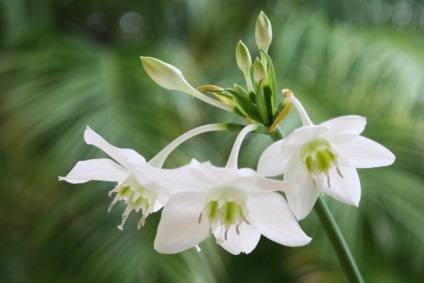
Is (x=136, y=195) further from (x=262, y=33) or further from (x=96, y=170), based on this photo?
(x=262, y=33)

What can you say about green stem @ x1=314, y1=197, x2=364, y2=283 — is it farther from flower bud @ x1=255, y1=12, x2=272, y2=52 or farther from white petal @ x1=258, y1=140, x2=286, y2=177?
flower bud @ x1=255, y1=12, x2=272, y2=52

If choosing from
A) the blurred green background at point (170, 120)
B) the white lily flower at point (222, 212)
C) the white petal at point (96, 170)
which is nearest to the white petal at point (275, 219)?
the white lily flower at point (222, 212)

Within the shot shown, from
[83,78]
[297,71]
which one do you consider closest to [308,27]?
[297,71]

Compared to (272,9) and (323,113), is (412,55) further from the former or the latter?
(272,9)

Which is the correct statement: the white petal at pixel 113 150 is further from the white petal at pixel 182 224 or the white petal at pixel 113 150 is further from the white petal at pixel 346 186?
the white petal at pixel 346 186

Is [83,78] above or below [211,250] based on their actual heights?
above

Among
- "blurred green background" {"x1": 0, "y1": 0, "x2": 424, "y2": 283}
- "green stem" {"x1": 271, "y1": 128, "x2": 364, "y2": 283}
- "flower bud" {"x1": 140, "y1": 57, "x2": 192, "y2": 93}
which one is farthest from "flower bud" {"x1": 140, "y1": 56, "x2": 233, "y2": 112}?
"blurred green background" {"x1": 0, "y1": 0, "x2": 424, "y2": 283}
